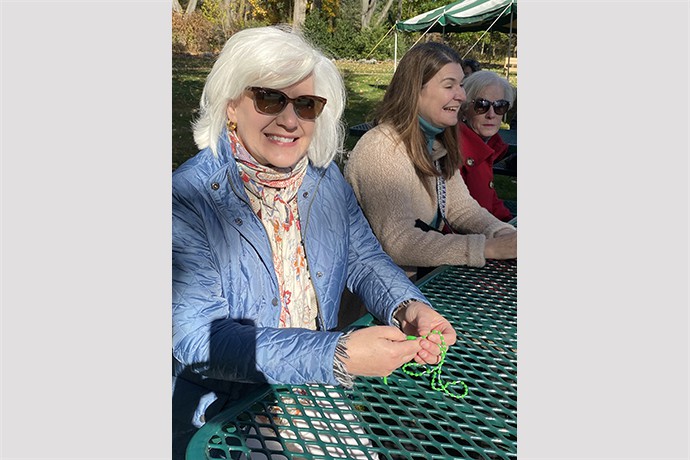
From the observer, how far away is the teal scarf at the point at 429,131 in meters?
2.60

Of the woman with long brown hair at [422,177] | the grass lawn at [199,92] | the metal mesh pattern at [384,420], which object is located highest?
the grass lawn at [199,92]

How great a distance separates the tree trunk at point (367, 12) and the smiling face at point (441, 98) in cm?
1127

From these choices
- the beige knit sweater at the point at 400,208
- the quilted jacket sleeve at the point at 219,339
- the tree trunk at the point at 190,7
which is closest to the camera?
the quilted jacket sleeve at the point at 219,339

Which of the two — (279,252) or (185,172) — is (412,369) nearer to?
(279,252)

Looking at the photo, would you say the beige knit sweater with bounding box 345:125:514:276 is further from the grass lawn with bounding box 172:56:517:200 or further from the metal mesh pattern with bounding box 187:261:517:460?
the grass lawn with bounding box 172:56:517:200

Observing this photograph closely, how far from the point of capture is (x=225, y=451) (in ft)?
4.02

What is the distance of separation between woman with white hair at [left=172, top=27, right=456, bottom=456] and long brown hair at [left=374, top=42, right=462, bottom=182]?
60 cm

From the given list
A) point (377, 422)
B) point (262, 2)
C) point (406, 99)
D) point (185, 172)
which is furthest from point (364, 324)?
point (262, 2)

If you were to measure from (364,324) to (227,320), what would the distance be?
50cm

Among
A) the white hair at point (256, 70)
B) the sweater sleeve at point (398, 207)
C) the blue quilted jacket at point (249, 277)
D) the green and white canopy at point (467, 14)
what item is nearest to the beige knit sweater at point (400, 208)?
the sweater sleeve at point (398, 207)

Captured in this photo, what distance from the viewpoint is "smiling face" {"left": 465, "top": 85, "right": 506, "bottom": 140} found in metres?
3.31

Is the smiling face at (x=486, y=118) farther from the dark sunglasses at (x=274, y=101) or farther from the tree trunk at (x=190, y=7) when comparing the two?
the tree trunk at (x=190, y=7)

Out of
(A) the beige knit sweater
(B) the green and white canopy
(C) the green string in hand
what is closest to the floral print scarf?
(C) the green string in hand

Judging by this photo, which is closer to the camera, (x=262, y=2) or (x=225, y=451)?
(x=225, y=451)
